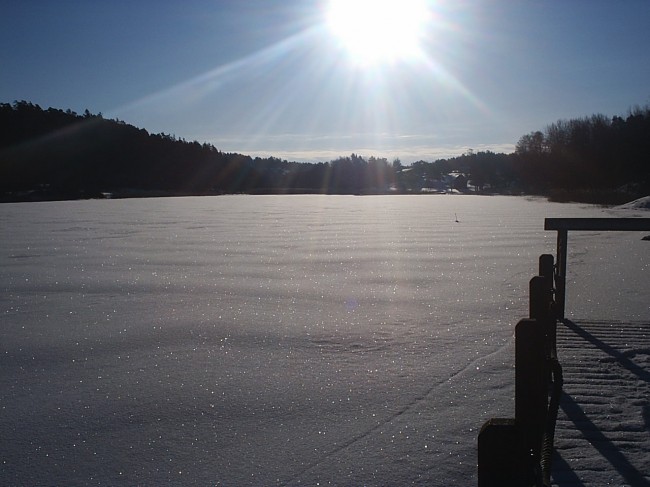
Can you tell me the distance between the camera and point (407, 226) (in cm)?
1703

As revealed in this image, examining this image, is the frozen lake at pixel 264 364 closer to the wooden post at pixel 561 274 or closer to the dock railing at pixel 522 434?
the wooden post at pixel 561 274

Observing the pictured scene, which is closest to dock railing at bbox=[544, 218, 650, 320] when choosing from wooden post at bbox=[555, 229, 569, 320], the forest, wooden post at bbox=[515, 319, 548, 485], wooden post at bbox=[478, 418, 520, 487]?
wooden post at bbox=[555, 229, 569, 320]

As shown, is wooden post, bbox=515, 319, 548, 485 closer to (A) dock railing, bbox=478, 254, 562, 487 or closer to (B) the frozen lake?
(A) dock railing, bbox=478, 254, 562, 487

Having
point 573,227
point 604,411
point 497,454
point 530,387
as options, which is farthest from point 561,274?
point 497,454

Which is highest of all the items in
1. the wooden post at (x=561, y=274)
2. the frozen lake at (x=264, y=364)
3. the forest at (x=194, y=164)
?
the forest at (x=194, y=164)

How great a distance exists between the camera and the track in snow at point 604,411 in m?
2.47

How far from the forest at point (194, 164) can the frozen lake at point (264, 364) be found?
1264 inches

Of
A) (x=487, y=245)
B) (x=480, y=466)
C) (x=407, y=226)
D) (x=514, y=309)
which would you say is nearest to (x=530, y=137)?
(x=407, y=226)

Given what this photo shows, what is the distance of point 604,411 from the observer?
10.0ft

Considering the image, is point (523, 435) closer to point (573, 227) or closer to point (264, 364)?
point (264, 364)

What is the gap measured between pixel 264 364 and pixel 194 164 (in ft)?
277

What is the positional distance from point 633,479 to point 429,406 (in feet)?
3.63

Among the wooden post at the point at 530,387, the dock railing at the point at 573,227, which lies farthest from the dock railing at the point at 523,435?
the dock railing at the point at 573,227

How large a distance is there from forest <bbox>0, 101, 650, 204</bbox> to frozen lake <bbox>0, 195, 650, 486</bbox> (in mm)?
32095
